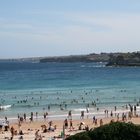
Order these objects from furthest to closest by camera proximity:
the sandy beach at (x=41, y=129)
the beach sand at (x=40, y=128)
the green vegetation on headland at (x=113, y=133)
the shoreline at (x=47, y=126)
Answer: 1. the shoreline at (x=47, y=126)
2. the beach sand at (x=40, y=128)
3. the sandy beach at (x=41, y=129)
4. the green vegetation on headland at (x=113, y=133)

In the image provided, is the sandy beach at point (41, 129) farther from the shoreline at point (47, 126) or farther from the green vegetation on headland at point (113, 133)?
the green vegetation on headland at point (113, 133)

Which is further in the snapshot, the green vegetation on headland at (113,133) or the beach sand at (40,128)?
the beach sand at (40,128)

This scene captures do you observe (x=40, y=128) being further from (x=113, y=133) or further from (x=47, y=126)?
(x=113, y=133)

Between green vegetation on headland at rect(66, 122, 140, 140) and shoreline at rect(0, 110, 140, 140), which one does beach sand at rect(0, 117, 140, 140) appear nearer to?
shoreline at rect(0, 110, 140, 140)

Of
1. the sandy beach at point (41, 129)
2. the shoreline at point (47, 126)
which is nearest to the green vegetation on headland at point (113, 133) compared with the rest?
the shoreline at point (47, 126)

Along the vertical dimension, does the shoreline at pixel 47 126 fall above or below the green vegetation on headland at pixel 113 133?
below

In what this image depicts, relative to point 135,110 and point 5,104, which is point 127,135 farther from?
point 5,104

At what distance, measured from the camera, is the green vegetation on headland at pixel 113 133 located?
17.4m

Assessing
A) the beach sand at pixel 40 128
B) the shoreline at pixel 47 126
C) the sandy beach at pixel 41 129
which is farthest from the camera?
the shoreline at pixel 47 126

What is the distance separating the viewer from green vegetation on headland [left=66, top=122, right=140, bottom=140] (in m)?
17.4

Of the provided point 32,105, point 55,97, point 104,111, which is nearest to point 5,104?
point 32,105

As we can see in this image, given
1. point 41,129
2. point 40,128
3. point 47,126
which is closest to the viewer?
point 41,129

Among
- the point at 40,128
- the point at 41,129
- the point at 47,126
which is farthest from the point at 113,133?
the point at 47,126

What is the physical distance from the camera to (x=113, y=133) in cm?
1755
